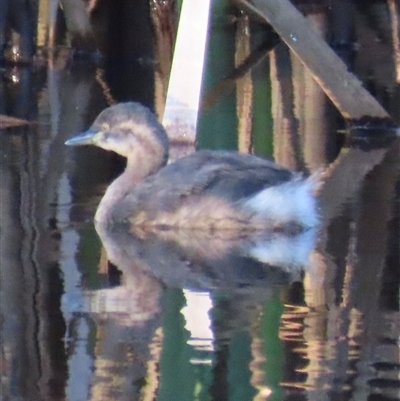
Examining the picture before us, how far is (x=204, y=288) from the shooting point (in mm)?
5285

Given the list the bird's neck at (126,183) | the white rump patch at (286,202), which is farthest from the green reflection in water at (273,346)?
the bird's neck at (126,183)

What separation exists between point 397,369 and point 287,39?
449 centimetres

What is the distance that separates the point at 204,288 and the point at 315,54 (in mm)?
3528

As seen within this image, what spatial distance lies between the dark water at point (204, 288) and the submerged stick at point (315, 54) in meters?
0.29

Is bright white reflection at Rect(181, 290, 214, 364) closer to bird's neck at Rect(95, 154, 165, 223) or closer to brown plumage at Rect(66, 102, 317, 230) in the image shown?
brown plumage at Rect(66, 102, 317, 230)

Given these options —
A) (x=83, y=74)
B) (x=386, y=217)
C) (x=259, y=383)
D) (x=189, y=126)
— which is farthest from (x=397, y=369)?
(x=83, y=74)

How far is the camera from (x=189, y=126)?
7.94m

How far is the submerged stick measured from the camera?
8383 mm

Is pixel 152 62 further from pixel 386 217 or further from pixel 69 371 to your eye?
pixel 69 371

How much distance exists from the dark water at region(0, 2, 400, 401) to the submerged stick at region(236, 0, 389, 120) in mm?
292

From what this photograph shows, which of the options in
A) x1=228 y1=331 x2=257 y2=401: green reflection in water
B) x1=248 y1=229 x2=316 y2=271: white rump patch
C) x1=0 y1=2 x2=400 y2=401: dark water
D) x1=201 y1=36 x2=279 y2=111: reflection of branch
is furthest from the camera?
x1=201 y1=36 x2=279 y2=111: reflection of branch

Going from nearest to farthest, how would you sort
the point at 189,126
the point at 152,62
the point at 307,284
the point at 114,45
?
A: the point at 307,284 < the point at 189,126 < the point at 152,62 < the point at 114,45

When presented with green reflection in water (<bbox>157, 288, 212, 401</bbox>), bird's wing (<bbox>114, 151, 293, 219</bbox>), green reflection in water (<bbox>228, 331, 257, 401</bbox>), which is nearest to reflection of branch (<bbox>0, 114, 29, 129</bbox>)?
bird's wing (<bbox>114, 151, 293, 219</bbox>)

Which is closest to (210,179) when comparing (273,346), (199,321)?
(199,321)
